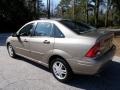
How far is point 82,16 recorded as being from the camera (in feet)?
167

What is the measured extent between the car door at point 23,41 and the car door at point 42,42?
321 millimetres

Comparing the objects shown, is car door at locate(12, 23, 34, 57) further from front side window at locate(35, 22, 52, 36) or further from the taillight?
the taillight

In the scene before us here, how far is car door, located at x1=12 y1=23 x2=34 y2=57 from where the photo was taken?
22.9 feet

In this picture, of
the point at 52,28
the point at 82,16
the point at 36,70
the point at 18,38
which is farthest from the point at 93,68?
the point at 82,16

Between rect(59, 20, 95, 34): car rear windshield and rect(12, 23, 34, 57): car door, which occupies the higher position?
rect(59, 20, 95, 34): car rear windshield

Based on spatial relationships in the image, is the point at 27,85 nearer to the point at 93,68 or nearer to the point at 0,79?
the point at 0,79

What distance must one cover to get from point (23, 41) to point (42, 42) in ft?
Result: 4.17

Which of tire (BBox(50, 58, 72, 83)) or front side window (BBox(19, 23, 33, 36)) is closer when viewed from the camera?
tire (BBox(50, 58, 72, 83))

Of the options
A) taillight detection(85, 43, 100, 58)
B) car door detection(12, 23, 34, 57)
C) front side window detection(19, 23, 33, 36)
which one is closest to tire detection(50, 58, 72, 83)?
taillight detection(85, 43, 100, 58)

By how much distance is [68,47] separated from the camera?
537 cm

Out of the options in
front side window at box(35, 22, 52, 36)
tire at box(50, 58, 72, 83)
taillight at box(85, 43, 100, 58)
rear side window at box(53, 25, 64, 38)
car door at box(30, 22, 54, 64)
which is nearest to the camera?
taillight at box(85, 43, 100, 58)

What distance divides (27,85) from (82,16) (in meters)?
46.2

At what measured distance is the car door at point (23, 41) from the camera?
274 inches

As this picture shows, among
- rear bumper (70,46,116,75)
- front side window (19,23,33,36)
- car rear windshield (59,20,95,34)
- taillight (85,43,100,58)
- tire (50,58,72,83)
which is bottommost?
tire (50,58,72,83)
